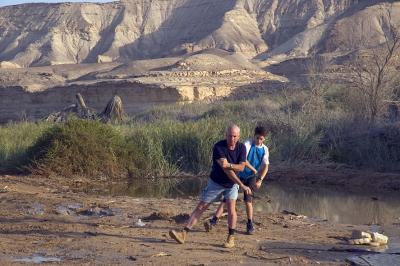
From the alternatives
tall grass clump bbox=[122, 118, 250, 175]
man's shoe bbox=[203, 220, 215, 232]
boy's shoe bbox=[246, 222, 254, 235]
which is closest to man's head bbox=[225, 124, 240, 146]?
boy's shoe bbox=[246, 222, 254, 235]

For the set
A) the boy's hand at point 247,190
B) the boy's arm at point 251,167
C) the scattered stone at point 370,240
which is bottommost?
the scattered stone at point 370,240

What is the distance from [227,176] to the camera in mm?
11680

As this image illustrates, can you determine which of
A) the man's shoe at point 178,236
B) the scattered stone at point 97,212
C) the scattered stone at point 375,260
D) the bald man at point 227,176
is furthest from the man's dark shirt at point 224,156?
the scattered stone at point 97,212

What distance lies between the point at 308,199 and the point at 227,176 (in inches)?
320

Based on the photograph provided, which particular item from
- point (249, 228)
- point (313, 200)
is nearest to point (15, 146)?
point (313, 200)

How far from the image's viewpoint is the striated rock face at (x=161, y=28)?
91875mm

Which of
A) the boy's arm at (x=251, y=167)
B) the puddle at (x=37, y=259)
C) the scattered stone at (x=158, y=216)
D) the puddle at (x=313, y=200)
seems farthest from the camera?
the puddle at (x=313, y=200)

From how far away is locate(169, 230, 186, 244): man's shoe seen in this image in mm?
11659

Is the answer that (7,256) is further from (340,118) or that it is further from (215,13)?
(215,13)

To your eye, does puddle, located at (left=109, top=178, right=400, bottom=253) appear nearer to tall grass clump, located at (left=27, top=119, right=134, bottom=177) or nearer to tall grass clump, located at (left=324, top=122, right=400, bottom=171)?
tall grass clump, located at (left=27, top=119, right=134, bottom=177)

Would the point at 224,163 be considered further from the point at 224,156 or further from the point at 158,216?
the point at 158,216

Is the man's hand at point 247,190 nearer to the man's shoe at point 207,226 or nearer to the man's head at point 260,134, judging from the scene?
the man's head at point 260,134

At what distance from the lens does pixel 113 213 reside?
592 inches

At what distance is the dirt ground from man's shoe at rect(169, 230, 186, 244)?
93 mm
